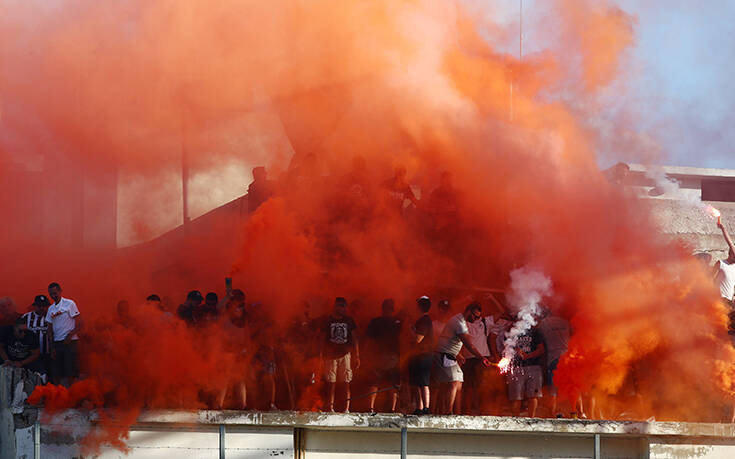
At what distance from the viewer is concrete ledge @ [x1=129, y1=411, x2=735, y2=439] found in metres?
10.9

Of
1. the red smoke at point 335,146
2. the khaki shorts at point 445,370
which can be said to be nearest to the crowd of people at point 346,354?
the khaki shorts at point 445,370

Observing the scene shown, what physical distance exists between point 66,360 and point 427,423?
411 cm

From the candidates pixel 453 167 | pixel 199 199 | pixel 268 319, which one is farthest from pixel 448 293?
pixel 199 199

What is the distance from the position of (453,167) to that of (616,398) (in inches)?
186

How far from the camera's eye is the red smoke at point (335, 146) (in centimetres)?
1474

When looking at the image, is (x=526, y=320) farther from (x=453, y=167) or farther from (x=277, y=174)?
(x=277, y=174)

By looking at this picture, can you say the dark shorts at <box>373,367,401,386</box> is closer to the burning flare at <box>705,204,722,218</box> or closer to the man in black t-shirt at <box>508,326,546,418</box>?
the man in black t-shirt at <box>508,326,546,418</box>

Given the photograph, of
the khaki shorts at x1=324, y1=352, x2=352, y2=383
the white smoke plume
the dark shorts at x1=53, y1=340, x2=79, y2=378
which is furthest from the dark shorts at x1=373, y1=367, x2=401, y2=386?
the dark shorts at x1=53, y1=340, x2=79, y2=378

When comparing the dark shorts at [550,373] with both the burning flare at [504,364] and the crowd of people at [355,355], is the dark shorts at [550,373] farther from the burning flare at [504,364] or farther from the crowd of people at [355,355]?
the burning flare at [504,364]

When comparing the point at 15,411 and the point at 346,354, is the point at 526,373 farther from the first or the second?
the point at 15,411

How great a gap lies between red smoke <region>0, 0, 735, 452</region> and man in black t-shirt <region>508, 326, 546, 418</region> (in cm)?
75

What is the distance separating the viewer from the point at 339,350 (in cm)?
1228

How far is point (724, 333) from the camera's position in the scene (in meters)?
12.7

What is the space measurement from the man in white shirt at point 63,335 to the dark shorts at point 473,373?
4.30 m
